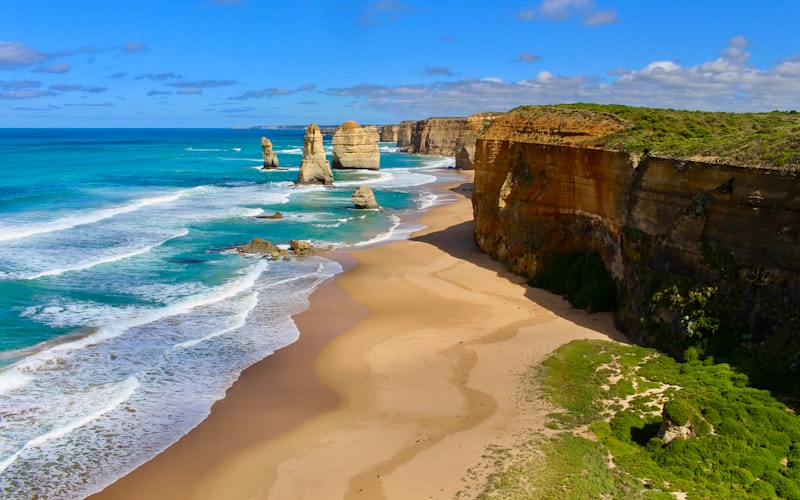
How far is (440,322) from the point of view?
23.2 metres

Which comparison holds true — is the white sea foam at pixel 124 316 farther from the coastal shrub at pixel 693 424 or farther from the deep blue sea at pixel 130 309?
the coastal shrub at pixel 693 424

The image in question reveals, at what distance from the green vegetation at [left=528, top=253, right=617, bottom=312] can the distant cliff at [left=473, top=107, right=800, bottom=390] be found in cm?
43

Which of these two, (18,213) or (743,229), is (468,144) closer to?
(18,213)

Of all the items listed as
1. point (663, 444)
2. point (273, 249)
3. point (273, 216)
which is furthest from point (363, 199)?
point (663, 444)

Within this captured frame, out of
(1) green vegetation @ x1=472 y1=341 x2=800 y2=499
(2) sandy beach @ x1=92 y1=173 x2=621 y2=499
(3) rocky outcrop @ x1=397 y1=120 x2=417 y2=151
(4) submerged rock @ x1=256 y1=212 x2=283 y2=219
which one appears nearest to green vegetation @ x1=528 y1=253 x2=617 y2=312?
(2) sandy beach @ x1=92 y1=173 x2=621 y2=499

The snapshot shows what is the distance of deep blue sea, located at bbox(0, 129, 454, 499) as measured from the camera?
15.1 meters

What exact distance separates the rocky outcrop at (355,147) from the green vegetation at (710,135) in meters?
60.8

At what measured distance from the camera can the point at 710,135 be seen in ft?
70.5

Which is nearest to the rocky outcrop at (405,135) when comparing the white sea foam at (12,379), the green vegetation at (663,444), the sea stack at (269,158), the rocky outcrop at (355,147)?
the rocky outcrop at (355,147)

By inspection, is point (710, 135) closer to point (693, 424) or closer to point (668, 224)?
point (668, 224)

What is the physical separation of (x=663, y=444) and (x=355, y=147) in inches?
3102

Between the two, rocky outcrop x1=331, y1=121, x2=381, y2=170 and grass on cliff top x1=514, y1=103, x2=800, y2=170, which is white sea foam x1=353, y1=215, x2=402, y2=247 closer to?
grass on cliff top x1=514, y1=103, x2=800, y2=170

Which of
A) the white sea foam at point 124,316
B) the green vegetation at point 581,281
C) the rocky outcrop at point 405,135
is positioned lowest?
the white sea foam at point 124,316

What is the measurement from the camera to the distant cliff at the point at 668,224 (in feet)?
52.3
